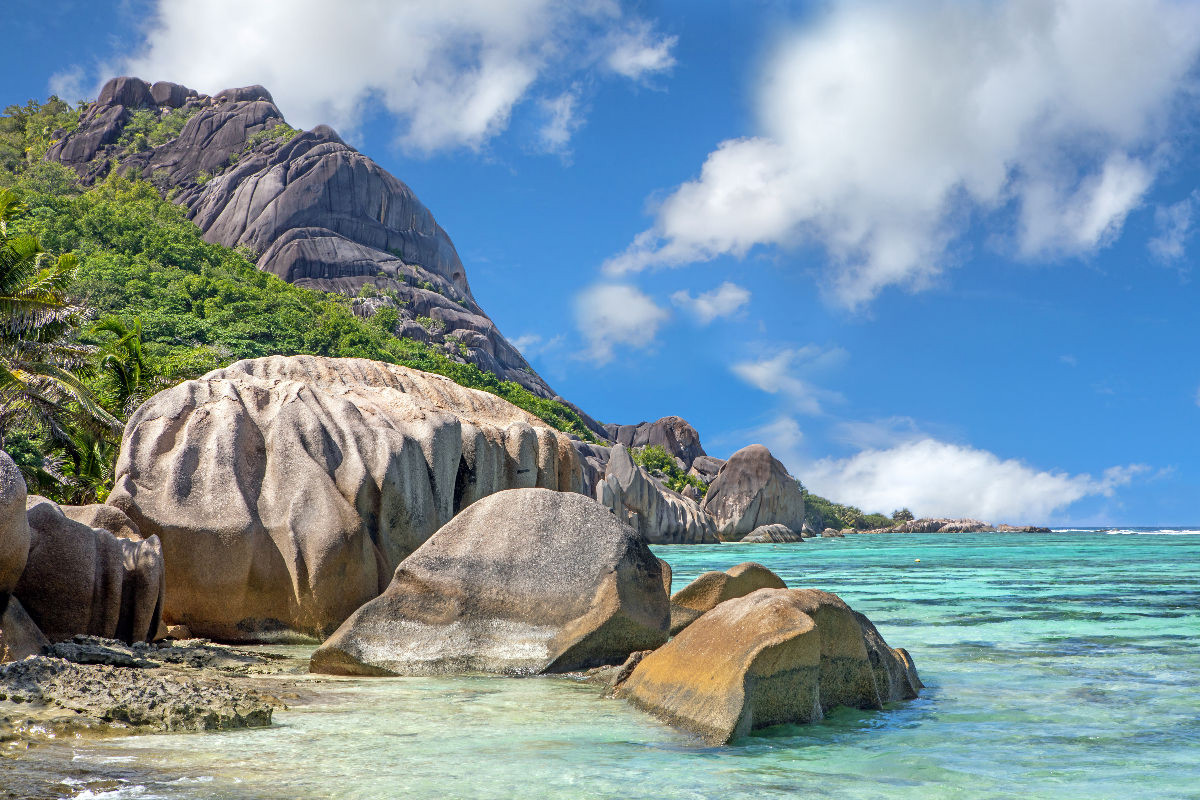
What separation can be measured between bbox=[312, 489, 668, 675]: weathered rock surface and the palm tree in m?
15.7

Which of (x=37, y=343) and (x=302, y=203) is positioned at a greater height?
(x=302, y=203)

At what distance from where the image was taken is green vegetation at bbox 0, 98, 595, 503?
2242cm

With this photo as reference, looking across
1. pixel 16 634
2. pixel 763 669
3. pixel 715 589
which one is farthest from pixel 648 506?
pixel 763 669

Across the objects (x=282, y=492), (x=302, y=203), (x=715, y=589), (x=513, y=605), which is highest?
(x=302, y=203)

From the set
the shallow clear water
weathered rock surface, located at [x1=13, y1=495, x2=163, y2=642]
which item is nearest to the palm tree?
weathered rock surface, located at [x1=13, y1=495, x2=163, y2=642]

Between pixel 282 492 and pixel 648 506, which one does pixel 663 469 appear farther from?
pixel 282 492

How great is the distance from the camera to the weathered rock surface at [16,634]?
6793 millimetres

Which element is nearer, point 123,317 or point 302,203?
point 123,317

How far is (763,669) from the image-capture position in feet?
20.5

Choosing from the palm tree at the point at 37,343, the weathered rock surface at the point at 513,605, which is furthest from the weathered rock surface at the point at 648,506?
the weathered rock surface at the point at 513,605

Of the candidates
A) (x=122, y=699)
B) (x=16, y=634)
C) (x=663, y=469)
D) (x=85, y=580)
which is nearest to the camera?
(x=122, y=699)

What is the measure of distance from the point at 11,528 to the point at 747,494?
59559 millimetres

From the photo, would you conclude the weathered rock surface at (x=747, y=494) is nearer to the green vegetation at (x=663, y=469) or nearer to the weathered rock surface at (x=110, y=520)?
the green vegetation at (x=663, y=469)

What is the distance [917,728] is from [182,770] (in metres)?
4.80
